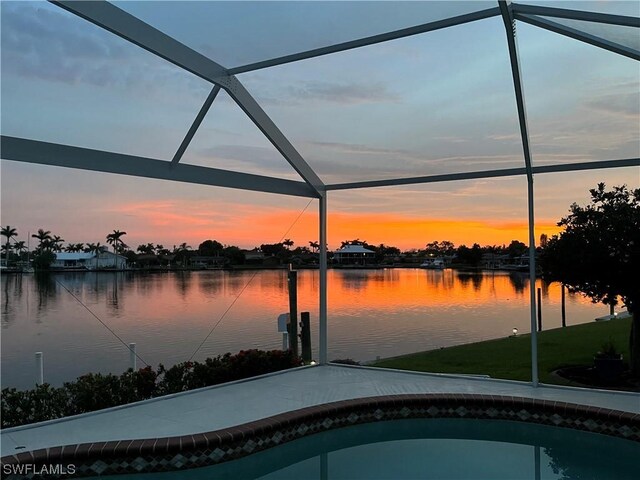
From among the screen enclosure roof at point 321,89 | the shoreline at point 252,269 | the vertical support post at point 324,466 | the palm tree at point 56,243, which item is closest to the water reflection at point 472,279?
the shoreline at point 252,269

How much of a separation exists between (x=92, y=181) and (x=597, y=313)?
1645cm

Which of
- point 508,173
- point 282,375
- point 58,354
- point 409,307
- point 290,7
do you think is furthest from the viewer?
point 409,307

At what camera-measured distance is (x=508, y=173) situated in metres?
6.16

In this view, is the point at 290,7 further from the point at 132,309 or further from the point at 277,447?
the point at 132,309

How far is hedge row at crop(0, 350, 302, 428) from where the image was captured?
4961 millimetres

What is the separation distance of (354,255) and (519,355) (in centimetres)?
551

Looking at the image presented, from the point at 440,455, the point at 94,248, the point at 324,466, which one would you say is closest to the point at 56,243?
the point at 94,248

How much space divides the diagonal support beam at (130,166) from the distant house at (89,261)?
1.98m

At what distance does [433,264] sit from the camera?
62.4 ft

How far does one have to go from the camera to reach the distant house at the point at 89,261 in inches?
269

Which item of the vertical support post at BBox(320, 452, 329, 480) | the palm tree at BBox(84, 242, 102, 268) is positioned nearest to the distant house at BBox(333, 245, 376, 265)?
the palm tree at BBox(84, 242, 102, 268)

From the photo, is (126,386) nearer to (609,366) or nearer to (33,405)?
(33,405)

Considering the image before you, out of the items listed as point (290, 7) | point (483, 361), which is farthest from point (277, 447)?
point (483, 361)
